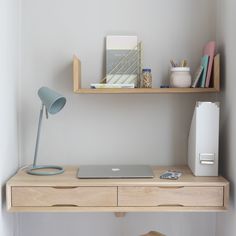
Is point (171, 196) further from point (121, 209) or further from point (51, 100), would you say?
point (51, 100)

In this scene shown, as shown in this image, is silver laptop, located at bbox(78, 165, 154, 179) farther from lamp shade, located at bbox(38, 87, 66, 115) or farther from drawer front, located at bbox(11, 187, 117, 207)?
lamp shade, located at bbox(38, 87, 66, 115)

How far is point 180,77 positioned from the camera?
1.98 metres

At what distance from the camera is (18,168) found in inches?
83.0

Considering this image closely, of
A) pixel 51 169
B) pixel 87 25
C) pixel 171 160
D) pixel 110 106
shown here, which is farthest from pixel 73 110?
pixel 171 160

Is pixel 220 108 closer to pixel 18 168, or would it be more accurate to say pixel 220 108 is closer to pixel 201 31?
pixel 201 31

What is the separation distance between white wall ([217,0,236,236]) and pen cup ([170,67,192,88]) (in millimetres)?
189

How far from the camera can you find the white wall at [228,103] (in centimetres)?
181

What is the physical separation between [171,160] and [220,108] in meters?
0.41

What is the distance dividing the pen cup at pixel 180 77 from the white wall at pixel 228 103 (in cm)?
19

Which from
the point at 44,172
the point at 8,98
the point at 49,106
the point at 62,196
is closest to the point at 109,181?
the point at 62,196

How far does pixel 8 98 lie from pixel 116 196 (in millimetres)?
742

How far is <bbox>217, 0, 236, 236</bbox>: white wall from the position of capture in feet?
5.94

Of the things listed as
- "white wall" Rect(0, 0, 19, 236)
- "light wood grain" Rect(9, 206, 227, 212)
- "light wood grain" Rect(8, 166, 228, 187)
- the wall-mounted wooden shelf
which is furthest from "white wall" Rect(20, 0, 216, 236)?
"light wood grain" Rect(9, 206, 227, 212)

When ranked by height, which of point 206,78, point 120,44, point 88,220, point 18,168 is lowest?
point 88,220
